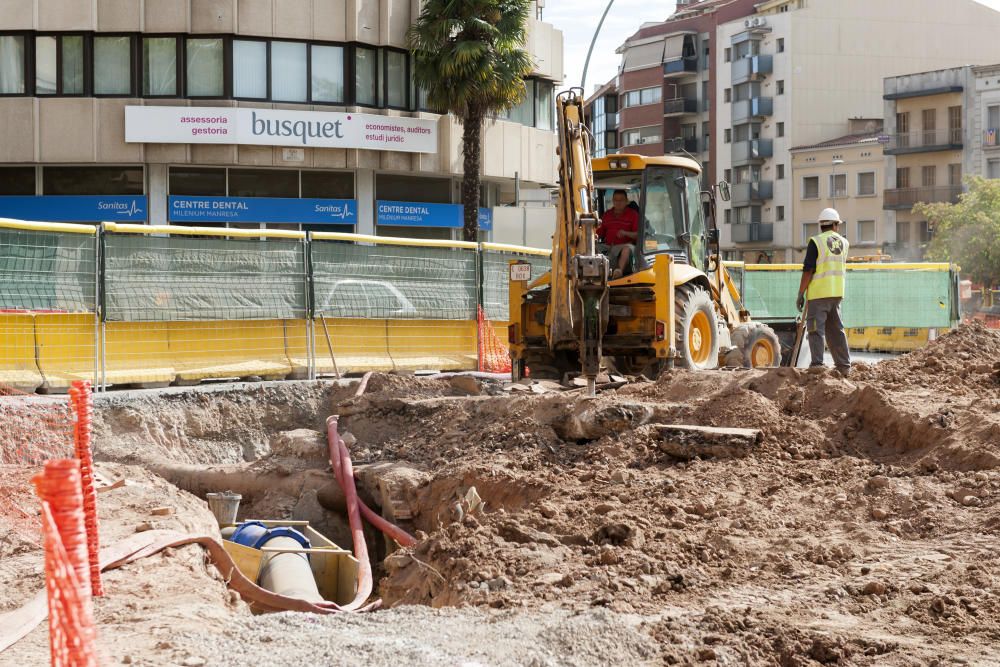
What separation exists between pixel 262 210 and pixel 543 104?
34.1ft

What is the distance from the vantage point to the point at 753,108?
7162 centimetres

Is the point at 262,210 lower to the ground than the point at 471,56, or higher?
lower

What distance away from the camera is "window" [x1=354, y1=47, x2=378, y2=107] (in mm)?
32625

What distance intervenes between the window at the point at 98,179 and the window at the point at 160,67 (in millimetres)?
2179

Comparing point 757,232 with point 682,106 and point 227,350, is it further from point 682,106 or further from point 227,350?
point 227,350

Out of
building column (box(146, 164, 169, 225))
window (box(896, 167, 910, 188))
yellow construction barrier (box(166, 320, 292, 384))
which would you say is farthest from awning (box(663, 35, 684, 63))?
yellow construction barrier (box(166, 320, 292, 384))

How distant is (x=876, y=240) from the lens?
216 feet

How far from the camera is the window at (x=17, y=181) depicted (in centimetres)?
3228

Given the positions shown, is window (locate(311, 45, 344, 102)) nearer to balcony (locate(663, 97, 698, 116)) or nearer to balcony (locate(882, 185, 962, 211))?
balcony (locate(882, 185, 962, 211))

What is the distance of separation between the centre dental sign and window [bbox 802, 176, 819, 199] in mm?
41489

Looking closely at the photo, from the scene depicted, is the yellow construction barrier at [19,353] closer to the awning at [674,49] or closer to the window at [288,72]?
the window at [288,72]

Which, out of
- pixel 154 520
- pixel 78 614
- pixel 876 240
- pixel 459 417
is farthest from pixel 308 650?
pixel 876 240

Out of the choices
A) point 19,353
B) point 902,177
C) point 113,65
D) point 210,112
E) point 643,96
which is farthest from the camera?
point 643,96

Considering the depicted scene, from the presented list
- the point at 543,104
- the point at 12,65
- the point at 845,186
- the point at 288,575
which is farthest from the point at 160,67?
the point at 845,186
